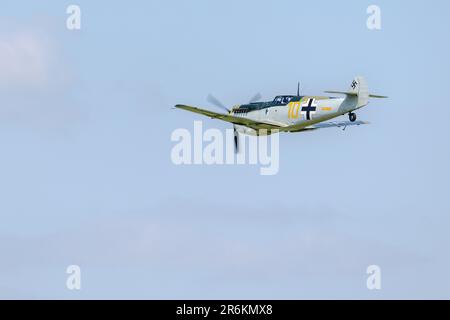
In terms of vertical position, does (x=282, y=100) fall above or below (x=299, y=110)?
above

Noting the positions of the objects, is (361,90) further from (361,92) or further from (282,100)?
(282,100)

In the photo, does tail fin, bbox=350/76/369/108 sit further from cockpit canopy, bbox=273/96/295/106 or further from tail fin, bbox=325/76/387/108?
cockpit canopy, bbox=273/96/295/106

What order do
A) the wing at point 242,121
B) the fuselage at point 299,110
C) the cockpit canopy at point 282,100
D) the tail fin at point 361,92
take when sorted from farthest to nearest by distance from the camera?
the cockpit canopy at point 282,100
the wing at point 242,121
the fuselage at point 299,110
the tail fin at point 361,92

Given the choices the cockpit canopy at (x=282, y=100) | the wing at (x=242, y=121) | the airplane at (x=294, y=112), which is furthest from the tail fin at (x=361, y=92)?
the wing at (x=242, y=121)

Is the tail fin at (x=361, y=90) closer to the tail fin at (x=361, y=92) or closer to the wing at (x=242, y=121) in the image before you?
the tail fin at (x=361, y=92)

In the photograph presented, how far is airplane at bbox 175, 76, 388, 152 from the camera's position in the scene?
85188 millimetres

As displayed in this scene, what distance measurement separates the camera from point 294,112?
88.1 m

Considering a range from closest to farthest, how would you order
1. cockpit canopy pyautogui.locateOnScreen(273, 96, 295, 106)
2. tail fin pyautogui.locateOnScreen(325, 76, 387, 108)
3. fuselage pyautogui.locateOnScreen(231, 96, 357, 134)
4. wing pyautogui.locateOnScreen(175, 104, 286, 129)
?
tail fin pyautogui.locateOnScreen(325, 76, 387, 108) < fuselage pyautogui.locateOnScreen(231, 96, 357, 134) < wing pyautogui.locateOnScreen(175, 104, 286, 129) < cockpit canopy pyautogui.locateOnScreen(273, 96, 295, 106)

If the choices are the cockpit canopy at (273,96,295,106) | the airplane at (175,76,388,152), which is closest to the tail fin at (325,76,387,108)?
the airplane at (175,76,388,152)

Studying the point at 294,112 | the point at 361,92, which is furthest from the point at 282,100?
the point at 361,92

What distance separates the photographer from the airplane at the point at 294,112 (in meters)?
85.2

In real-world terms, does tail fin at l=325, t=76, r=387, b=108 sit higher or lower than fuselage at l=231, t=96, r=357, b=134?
higher

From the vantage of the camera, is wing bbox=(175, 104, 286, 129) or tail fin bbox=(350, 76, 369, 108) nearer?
tail fin bbox=(350, 76, 369, 108)
